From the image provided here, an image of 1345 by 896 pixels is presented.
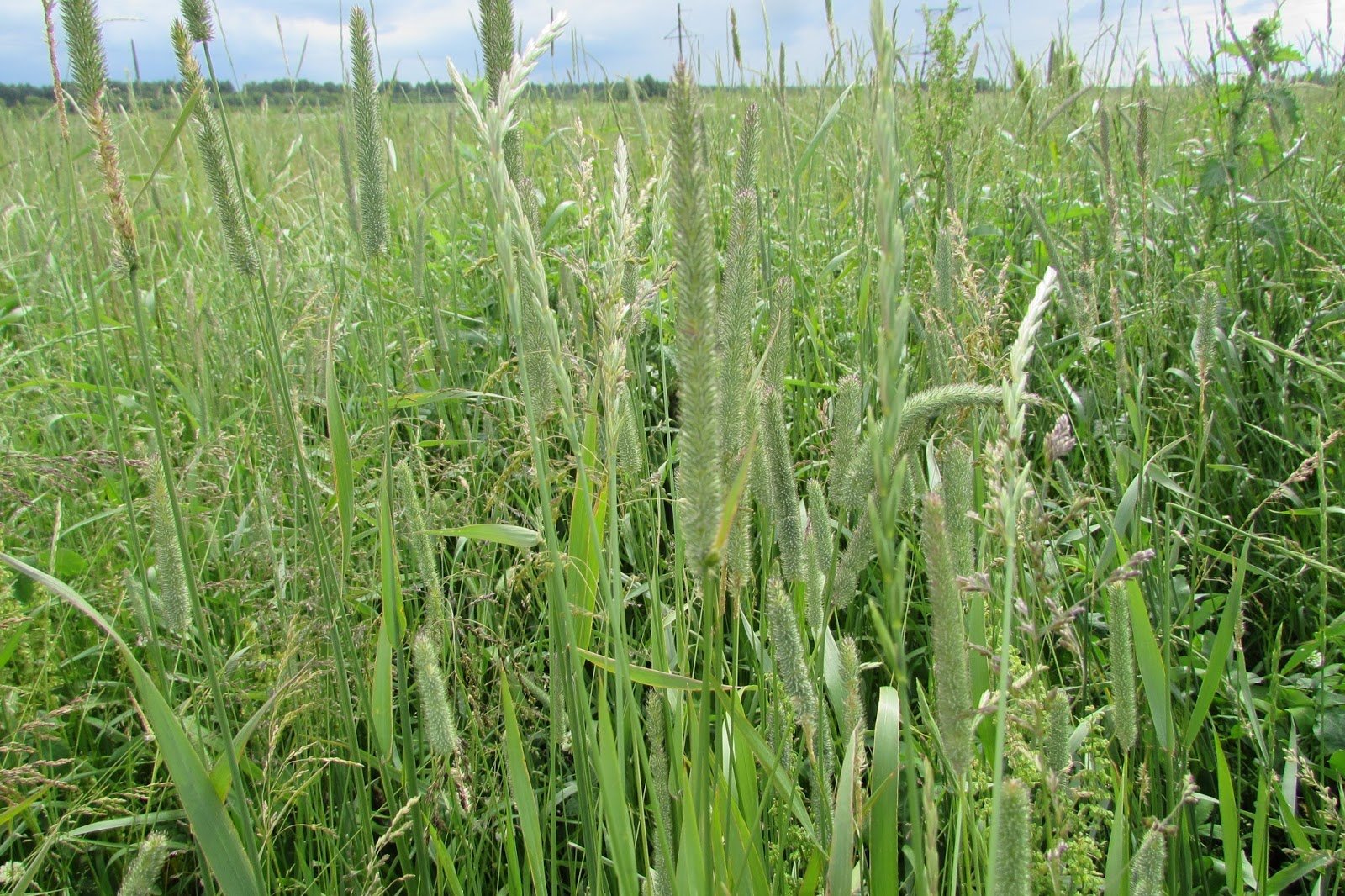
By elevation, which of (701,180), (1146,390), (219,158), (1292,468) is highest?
(219,158)

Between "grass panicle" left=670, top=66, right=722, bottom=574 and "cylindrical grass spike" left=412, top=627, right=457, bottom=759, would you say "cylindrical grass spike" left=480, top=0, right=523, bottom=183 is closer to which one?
"grass panicle" left=670, top=66, right=722, bottom=574

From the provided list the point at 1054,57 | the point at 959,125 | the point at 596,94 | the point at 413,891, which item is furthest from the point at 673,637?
the point at 596,94

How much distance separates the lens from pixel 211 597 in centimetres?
172

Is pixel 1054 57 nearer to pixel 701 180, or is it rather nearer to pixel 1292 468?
pixel 1292 468

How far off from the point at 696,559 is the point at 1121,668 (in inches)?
23.4

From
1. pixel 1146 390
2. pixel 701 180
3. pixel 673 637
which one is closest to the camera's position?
pixel 701 180

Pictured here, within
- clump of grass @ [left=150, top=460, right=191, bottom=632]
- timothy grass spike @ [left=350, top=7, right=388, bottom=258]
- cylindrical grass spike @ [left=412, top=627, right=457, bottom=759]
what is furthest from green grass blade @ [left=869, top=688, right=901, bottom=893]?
timothy grass spike @ [left=350, top=7, right=388, bottom=258]

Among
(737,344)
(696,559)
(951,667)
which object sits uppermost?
(737,344)

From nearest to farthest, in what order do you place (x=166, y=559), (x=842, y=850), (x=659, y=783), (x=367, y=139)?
(x=842, y=850)
(x=659, y=783)
(x=166, y=559)
(x=367, y=139)

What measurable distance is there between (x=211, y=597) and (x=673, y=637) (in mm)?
998

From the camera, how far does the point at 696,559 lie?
1.93ft

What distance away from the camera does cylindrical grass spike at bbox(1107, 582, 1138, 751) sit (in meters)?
0.91

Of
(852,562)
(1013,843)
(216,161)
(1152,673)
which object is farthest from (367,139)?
(1152,673)

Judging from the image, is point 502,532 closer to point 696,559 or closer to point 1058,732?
point 696,559
